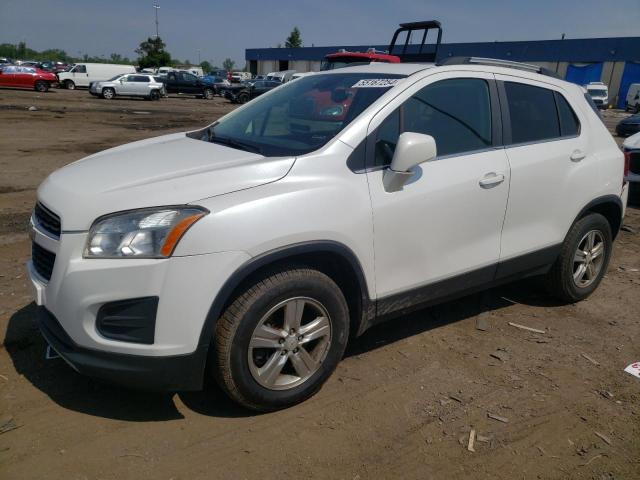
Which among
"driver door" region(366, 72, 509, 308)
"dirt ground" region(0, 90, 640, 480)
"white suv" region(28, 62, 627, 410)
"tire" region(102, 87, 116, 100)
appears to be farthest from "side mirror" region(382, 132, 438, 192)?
"tire" region(102, 87, 116, 100)

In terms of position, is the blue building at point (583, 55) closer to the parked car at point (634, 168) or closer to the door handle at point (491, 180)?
the parked car at point (634, 168)

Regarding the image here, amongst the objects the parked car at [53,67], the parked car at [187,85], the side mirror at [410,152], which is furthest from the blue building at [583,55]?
the side mirror at [410,152]

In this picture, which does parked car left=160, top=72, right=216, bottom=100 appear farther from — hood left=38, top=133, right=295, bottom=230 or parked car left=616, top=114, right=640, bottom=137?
hood left=38, top=133, right=295, bottom=230

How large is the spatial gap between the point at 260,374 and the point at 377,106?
5.32ft

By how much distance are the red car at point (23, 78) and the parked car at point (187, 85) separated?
7.38 meters

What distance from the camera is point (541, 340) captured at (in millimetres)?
3875

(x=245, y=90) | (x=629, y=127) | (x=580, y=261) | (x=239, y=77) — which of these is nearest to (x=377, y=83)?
(x=580, y=261)

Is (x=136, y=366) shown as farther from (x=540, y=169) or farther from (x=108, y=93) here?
(x=108, y=93)

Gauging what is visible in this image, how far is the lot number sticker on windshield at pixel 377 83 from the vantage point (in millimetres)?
3225

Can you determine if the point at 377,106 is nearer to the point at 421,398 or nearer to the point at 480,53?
the point at 421,398

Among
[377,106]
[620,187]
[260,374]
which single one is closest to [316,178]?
[377,106]

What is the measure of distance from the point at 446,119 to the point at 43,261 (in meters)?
2.46

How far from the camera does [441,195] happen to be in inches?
125

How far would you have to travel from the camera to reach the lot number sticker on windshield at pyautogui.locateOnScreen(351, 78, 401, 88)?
322cm
